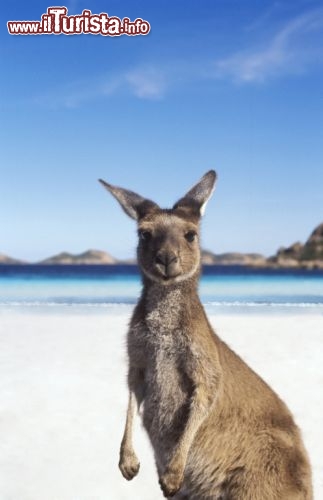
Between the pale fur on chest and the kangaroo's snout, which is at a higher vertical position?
the kangaroo's snout

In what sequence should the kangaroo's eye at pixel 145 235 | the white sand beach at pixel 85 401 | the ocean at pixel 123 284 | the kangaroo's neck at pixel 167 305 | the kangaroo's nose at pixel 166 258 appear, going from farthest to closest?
1. the ocean at pixel 123 284
2. the white sand beach at pixel 85 401
3. the kangaroo's neck at pixel 167 305
4. the kangaroo's eye at pixel 145 235
5. the kangaroo's nose at pixel 166 258

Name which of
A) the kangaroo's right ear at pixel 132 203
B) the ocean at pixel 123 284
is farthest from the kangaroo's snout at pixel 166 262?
the ocean at pixel 123 284

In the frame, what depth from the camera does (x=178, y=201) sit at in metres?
3.03

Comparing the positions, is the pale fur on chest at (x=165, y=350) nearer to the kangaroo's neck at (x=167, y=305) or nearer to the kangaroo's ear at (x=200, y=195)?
the kangaroo's neck at (x=167, y=305)

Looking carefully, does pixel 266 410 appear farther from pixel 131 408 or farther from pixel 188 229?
pixel 188 229

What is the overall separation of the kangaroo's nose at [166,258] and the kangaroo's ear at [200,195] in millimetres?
282

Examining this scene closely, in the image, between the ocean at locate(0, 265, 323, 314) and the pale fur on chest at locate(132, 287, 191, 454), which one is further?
the ocean at locate(0, 265, 323, 314)

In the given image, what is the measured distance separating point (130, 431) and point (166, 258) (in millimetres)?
752

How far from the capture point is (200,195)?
296 centimetres

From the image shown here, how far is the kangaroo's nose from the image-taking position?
2.76 metres

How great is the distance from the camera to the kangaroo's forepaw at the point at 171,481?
113 inches

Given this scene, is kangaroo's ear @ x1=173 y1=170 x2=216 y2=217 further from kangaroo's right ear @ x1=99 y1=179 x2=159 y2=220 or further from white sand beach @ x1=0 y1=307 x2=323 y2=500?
white sand beach @ x1=0 y1=307 x2=323 y2=500

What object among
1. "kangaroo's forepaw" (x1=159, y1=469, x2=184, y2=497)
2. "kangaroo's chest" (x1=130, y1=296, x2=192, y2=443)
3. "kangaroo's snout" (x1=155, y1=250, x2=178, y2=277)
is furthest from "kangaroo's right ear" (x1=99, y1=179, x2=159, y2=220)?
"kangaroo's forepaw" (x1=159, y1=469, x2=184, y2=497)

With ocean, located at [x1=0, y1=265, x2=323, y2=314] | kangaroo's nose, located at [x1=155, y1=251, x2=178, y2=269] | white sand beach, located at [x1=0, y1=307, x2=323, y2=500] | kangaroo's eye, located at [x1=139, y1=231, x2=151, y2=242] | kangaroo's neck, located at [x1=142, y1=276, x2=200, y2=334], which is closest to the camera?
kangaroo's nose, located at [x1=155, y1=251, x2=178, y2=269]
